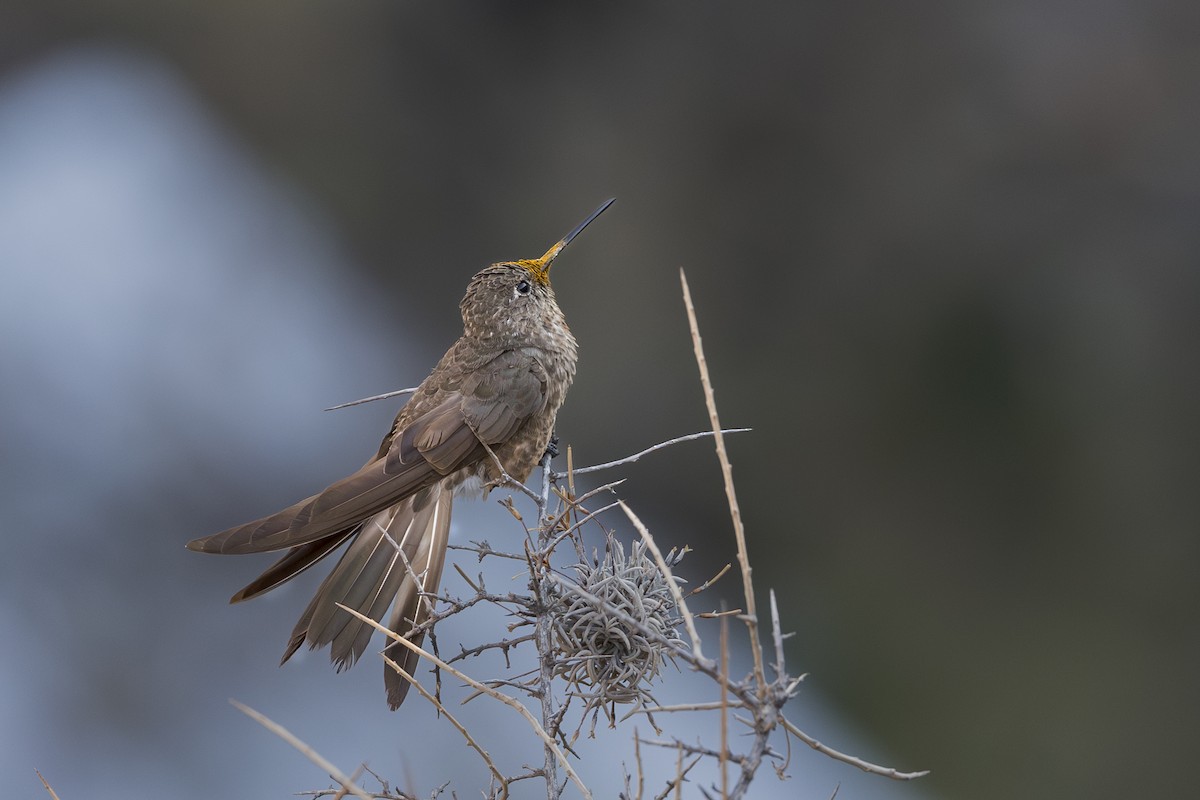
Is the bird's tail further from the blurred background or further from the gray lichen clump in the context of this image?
the blurred background

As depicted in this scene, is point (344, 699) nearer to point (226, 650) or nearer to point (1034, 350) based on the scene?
point (226, 650)

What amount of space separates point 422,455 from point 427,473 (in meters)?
0.04

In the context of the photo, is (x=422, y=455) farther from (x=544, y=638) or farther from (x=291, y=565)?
(x=544, y=638)

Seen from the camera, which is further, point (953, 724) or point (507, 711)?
point (953, 724)

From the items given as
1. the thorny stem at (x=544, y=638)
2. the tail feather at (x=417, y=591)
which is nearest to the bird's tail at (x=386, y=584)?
the tail feather at (x=417, y=591)

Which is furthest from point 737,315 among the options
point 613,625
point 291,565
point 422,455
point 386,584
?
A: point 613,625

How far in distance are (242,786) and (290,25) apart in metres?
4.90

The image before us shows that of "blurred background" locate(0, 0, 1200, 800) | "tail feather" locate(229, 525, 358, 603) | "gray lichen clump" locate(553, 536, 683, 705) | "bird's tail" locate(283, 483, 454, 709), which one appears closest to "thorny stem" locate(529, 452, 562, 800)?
"gray lichen clump" locate(553, 536, 683, 705)

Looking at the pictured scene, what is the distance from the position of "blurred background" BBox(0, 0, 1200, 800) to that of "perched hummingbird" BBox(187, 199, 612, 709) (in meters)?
Answer: 2.91

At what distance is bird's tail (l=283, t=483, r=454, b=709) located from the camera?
2.16 meters

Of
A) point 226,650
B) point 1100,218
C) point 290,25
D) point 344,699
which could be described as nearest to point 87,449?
point 226,650

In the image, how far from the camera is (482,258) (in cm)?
753

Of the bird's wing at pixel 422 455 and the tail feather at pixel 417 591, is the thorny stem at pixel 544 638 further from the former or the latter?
the bird's wing at pixel 422 455

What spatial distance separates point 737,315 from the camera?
7023 millimetres
